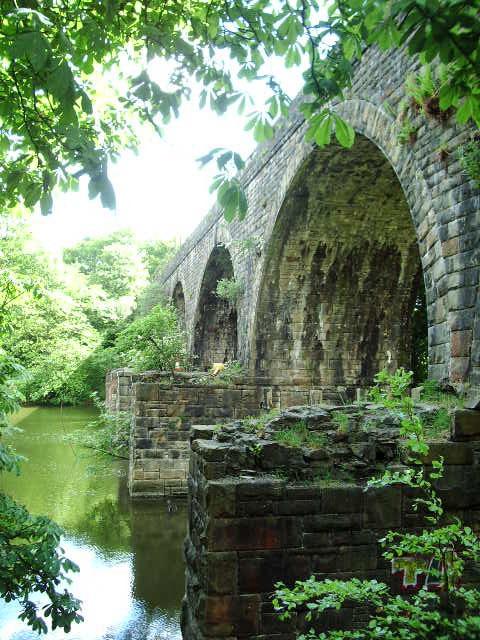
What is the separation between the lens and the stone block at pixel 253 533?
138 inches

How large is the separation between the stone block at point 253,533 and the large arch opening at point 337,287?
7320mm

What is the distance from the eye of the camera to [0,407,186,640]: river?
5562mm

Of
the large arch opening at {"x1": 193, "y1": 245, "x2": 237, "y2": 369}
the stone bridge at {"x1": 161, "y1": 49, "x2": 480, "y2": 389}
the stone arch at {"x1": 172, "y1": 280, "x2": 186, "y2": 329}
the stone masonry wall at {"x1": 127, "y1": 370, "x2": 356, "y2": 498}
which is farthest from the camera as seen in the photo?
the stone arch at {"x1": 172, "y1": 280, "x2": 186, "y2": 329}

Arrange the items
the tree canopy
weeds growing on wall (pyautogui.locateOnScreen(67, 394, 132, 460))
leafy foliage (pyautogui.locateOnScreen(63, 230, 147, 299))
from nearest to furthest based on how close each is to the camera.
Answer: the tree canopy < weeds growing on wall (pyautogui.locateOnScreen(67, 394, 132, 460)) < leafy foliage (pyautogui.locateOnScreen(63, 230, 147, 299))

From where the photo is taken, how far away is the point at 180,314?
23.9m

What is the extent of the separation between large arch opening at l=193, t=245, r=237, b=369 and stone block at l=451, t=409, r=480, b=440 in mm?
13671

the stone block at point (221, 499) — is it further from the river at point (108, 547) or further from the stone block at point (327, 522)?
the river at point (108, 547)

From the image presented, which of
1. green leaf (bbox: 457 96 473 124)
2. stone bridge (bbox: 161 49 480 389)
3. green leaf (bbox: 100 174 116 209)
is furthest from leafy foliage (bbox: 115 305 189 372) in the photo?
green leaf (bbox: 457 96 473 124)

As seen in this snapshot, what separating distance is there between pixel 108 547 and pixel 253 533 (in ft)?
16.5

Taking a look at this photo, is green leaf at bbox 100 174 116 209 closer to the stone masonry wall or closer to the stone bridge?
the stone bridge

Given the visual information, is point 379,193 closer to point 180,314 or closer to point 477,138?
point 477,138

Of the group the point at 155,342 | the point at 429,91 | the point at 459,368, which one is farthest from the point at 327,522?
the point at 155,342

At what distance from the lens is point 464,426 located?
3.88 meters

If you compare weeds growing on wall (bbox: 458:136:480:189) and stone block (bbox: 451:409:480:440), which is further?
weeds growing on wall (bbox: 458:136:480:189)
